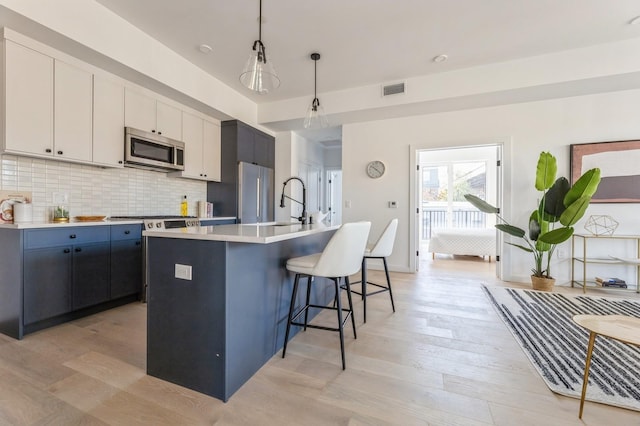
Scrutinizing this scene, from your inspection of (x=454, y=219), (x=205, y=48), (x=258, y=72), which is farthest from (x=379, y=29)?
(x=454, y=219)

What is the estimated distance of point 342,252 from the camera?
1.77 metres

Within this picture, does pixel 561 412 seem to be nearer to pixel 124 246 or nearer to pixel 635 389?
pixel 635 389

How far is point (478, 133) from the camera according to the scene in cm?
404

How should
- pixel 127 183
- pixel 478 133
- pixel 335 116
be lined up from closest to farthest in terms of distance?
pixel 127 183
pixel 478 133
pixel 335 116

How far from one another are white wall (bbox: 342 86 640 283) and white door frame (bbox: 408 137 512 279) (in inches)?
0.6

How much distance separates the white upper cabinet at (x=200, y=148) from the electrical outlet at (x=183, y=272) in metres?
2.58

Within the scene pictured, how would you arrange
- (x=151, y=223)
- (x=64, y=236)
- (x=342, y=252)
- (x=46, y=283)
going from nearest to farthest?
1. (x=342, y=252)
2. (x=46, y=283)
3. (x=64, y=236)
4. (x=151, y=223)

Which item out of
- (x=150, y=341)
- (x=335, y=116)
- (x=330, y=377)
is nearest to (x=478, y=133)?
(x=335, y=116)

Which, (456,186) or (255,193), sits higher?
(456,186)

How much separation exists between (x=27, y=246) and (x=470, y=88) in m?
4.79

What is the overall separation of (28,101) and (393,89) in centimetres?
387

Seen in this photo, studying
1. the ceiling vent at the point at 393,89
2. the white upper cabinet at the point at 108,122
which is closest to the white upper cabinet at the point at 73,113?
the white upper cabinet at the point at 108,122

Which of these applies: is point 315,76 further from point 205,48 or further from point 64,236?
point 64,236

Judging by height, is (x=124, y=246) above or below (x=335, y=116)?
below
